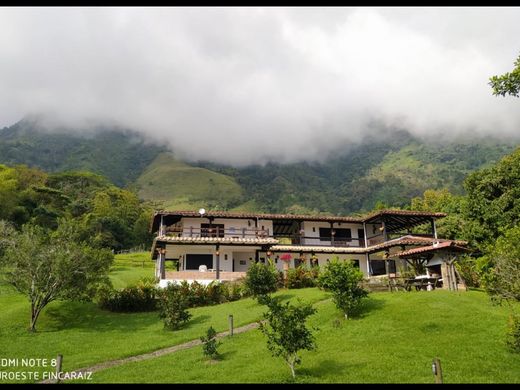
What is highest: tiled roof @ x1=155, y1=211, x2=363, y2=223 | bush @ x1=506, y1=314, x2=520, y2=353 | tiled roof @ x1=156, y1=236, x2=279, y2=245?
tiled roof @ x1=155, y1=211, x2=363, y2=223

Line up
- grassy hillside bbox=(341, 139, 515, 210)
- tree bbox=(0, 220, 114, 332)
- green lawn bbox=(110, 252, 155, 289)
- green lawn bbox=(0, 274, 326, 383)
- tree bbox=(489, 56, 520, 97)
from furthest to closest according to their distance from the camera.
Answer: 1. grassy hillside bbox=(341, 139, 515, 210)
2. green lawn bbox=(110, 252, 155, 289)
3. tree bbox=(0, 220, 114, 332)
4. green lawn bbox=(0, 274, 326, 383)
5. tree bbox=(489, 56, 520, 97)

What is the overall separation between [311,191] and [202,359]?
414ft

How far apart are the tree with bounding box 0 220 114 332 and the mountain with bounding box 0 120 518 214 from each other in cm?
8563

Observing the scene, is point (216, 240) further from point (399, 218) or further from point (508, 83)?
point (508, 83)

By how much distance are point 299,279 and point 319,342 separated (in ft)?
42.3

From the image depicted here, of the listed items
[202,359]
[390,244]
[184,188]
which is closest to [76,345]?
[202,359]

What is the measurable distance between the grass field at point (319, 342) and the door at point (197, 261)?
1060 centimetres

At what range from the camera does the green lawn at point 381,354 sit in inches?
555

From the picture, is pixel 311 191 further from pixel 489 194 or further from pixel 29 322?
pixel 29 322

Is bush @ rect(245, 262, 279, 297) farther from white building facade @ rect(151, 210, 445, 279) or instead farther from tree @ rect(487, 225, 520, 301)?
tree @ rect(487, 225, 520, 301)

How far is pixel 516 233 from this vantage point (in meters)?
14.0

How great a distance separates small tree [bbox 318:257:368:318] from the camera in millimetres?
21500

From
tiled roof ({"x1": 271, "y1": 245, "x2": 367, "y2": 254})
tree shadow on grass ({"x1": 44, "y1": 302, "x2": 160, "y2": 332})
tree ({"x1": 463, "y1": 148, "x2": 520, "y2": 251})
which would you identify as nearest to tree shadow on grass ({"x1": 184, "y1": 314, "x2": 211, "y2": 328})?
tree shadow on grass ({"x1": 44, "y1": 302, "x2": 160, "y2": 332})

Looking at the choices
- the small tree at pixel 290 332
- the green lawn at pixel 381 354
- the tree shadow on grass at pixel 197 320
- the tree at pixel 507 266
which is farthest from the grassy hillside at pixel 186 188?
the tree at pixel 507 266
